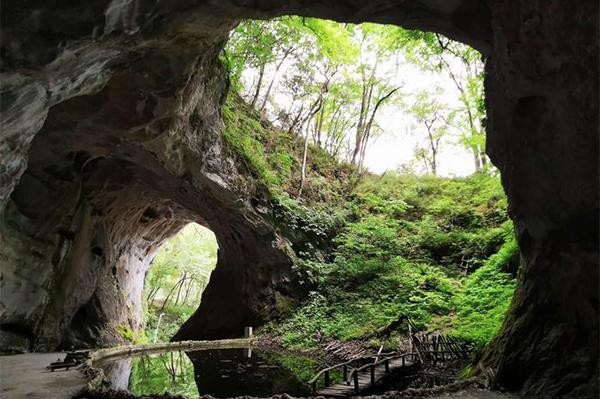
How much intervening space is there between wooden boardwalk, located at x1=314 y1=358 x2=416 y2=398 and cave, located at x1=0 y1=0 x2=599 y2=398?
2.04 metres

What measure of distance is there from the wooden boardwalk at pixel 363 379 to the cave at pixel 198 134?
2.04 meters

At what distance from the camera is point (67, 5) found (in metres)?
4.96

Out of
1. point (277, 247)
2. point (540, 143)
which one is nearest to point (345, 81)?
point (277, 247)

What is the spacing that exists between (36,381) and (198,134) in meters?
7.91

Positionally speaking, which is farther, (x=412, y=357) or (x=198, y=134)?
(x=198, y=134)

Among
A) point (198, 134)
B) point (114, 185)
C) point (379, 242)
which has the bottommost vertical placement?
point (379, 242)

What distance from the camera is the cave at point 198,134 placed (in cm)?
538

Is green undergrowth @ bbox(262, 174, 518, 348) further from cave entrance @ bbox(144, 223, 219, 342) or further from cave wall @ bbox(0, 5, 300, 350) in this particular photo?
cave entrance @ bbox(144, 223, 219, 342)

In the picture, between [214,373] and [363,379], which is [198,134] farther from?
[363,379]

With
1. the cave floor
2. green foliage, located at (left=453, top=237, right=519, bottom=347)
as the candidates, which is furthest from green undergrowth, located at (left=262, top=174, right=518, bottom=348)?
the cave floor

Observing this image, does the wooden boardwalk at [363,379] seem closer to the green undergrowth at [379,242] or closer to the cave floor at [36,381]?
the green undergrowth at [379,242]

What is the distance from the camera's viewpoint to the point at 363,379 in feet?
26.1

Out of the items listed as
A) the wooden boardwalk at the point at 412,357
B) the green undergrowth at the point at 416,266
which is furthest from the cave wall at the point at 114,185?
the wooden boardwalk at the point at 412,357

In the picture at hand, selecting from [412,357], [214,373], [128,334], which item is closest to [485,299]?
[412,357]
